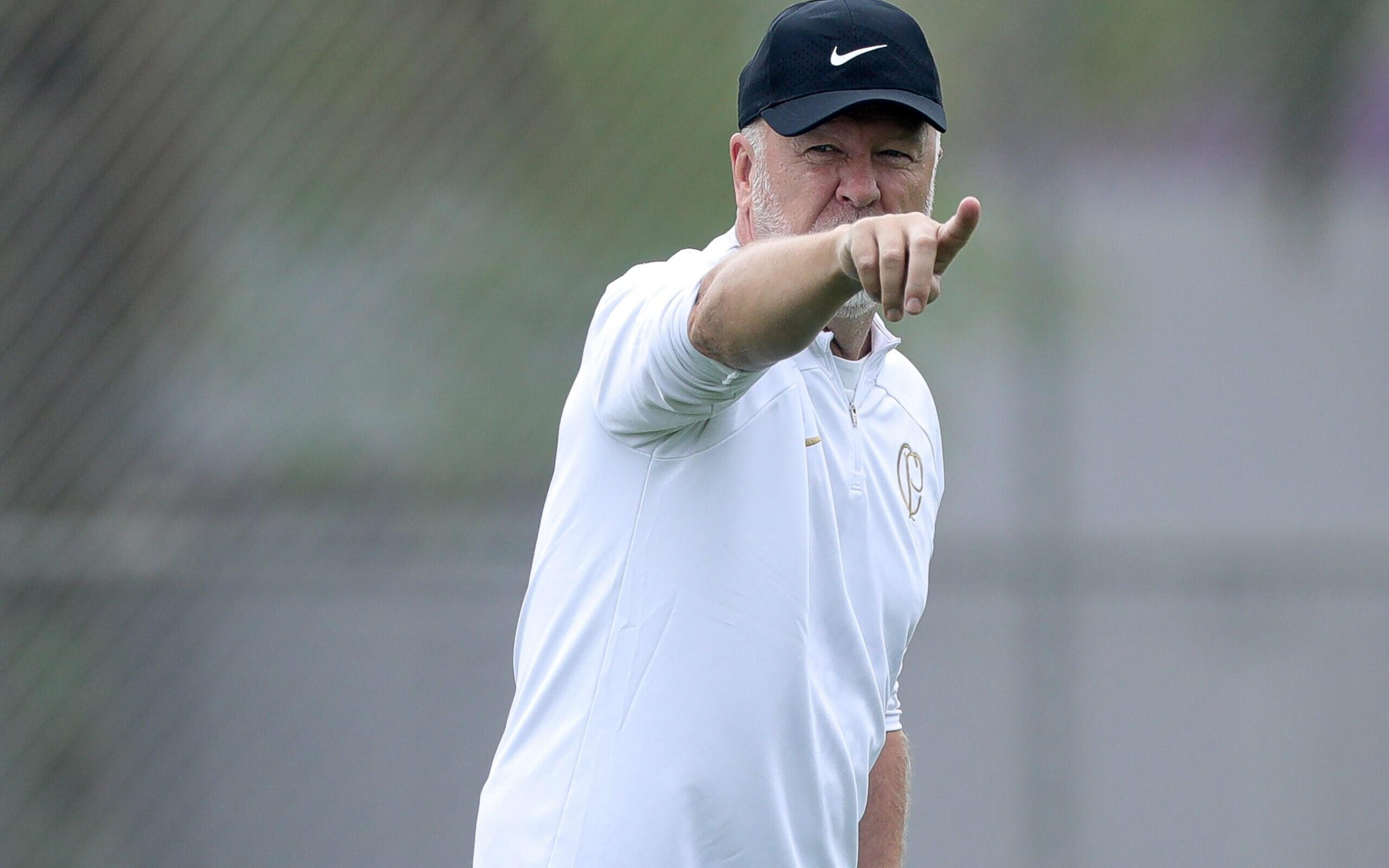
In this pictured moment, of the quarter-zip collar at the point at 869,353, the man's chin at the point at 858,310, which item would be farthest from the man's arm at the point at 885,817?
the man's chin at the point at 858,310

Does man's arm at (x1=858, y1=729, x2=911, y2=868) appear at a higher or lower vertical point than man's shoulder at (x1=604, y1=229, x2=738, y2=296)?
lower

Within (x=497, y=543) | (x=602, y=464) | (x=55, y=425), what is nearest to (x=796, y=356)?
(x=602, y=464)

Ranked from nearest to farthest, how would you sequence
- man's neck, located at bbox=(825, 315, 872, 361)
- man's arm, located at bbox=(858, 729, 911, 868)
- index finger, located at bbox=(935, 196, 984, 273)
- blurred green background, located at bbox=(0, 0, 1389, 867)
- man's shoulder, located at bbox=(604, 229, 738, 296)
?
1. index finger, located at bbox=(935, 196, 984, 273)
2. man's shoulder, located at bbox=(604, 229, 738, 296)
3. man's neck, located at bbox=(825, 315, 872, 361)
4. man's arm, located at bbox=(858, 729, 911, 868)
5. blurred green background, located at bbox=(0, 0, 1389, 867)

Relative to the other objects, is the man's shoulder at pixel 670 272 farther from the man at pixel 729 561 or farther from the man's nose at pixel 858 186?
the man's nose at pixel 858 186

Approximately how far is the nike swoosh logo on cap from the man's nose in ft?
0.42

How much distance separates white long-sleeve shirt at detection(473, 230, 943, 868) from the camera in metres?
1.79

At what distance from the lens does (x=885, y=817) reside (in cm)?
244

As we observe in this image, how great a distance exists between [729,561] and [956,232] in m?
0.66

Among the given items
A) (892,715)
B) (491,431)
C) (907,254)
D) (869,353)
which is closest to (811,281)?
(907,254)

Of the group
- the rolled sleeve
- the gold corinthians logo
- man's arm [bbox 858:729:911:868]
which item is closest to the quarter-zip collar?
the gold corinthians logo

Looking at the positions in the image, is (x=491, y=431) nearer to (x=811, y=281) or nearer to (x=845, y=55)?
(x=845, y=55)

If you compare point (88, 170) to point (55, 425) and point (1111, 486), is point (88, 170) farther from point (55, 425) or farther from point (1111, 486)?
point (1111, 486)

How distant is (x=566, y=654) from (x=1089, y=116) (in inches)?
131

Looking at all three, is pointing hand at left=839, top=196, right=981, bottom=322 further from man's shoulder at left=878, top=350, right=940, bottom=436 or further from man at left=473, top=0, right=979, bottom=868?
man's shoulder at left=878, top=350, right=940, bottom=436
